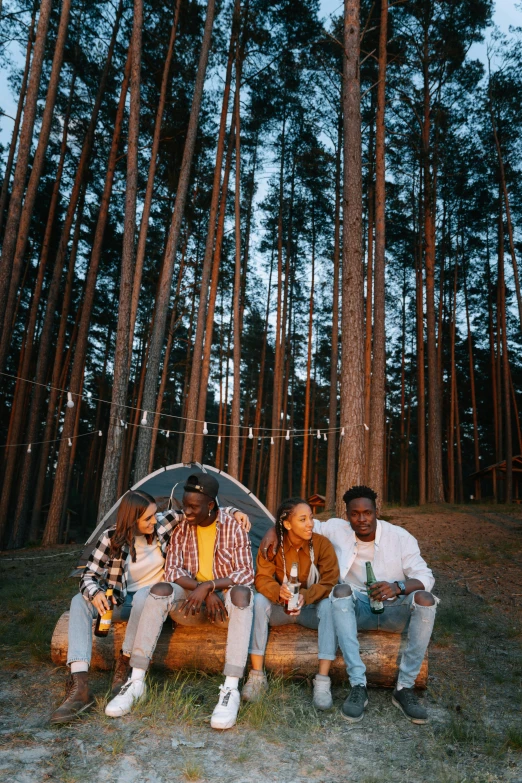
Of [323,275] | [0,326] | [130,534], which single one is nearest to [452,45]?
[323,275]

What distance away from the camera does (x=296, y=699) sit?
3.13 metres

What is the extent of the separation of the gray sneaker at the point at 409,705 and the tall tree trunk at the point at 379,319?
21.9 feet

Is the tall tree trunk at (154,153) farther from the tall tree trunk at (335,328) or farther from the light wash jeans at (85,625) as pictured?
the light wash jeans at (85,625)

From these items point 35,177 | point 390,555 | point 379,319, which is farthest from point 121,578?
point 379,319

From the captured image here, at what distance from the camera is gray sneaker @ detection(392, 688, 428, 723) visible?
9.66 ft

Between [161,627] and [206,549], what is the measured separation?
1.81ft

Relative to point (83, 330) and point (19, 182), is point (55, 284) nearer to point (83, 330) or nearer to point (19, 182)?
point (83, 330)

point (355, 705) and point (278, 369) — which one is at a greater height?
point (278, 369)

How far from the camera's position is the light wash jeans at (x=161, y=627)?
9.89 ft

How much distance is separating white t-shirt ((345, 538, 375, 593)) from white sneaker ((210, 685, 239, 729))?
42.4 inches

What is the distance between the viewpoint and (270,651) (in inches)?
134

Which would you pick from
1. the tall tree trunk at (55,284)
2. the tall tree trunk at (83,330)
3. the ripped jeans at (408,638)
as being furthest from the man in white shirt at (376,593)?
the tall tree trunk at (55,284)

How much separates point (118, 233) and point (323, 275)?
7479mm

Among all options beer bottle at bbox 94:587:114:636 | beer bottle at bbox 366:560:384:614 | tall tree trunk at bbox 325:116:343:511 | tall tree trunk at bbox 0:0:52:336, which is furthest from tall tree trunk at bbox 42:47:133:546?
beer bottle at bbox 366:560:384:614
